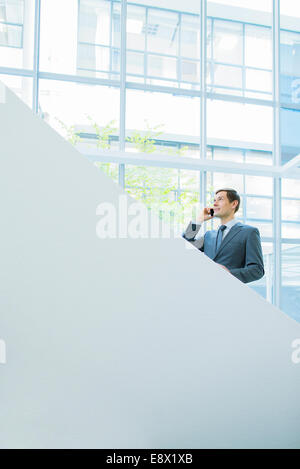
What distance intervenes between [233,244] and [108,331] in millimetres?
1485

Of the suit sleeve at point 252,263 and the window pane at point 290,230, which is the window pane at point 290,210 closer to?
the window pane at point 290,230

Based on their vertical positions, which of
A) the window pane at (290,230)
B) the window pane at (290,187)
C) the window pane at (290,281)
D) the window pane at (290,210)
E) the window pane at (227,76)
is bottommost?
the window pane at (290,281)

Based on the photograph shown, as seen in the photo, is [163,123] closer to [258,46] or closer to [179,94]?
[179,94]

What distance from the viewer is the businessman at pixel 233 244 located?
2.34 meters

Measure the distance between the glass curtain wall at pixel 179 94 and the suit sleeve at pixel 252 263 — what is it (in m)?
2.55

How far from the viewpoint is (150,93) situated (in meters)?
5.19

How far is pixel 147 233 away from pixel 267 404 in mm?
633

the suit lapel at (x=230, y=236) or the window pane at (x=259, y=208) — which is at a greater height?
the window pane at (x=259, y=208)

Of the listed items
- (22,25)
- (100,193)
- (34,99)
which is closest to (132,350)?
(100,193)

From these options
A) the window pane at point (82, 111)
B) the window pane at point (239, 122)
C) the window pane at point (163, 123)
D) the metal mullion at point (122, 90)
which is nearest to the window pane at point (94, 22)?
the metal mullion at point (122, 90)

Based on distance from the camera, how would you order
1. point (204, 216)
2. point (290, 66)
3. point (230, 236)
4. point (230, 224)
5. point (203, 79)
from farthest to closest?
point (290, 66), point (203, 79), point (204, 216), point (230, 224), point (230, 236)

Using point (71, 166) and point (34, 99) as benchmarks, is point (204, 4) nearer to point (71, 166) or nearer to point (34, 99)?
point (34, 99)

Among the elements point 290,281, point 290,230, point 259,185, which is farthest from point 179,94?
point 290,281

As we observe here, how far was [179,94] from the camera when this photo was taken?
5281 millimetres
